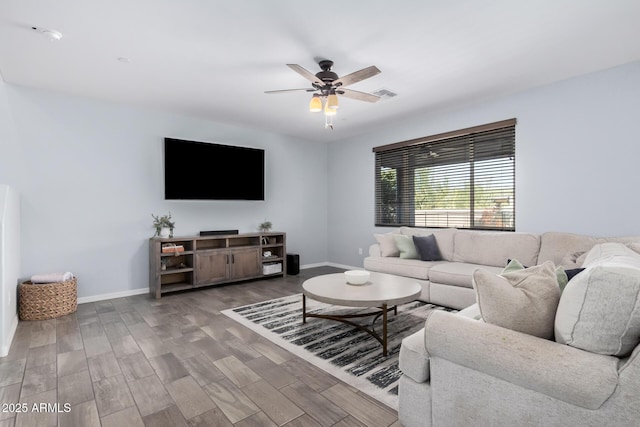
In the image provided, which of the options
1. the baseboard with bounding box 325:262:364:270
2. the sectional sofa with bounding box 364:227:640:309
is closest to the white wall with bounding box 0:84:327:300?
the baseboard with bounding box 325:262:364:270

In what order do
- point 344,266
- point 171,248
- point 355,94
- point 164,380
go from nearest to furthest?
1. point 164,380
2. point 355,94
3. point 171,248
4. point 344,266

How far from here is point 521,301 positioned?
1.31m

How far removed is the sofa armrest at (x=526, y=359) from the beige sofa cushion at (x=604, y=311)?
45mm

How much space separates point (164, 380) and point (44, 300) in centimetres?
217

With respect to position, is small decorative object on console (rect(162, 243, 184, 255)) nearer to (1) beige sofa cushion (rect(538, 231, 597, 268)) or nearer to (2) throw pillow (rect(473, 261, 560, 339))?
(2) throw pillow (rect(473, 261, 560, 339))

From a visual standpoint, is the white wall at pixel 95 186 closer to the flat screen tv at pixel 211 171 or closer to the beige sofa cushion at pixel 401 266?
the flat screen tv at pixel 211 171

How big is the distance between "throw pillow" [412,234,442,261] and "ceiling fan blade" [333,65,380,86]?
225 cm

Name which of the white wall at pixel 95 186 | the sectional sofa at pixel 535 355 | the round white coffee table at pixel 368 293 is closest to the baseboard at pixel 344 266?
the white wall at pixel 95 186

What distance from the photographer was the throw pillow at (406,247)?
13.9 feet

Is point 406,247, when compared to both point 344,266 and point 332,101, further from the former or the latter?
point 332,101

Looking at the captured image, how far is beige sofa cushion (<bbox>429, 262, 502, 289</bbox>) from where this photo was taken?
133 inches

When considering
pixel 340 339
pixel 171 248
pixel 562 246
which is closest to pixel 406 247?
pixel 562 246

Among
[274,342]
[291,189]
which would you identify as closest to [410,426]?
[274,342]

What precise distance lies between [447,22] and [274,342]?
281cm
